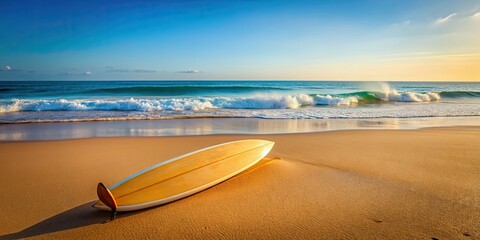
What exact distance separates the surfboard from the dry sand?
11cm

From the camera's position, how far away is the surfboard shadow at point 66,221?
2.22 metres

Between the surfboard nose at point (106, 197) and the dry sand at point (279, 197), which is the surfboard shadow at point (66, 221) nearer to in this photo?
the dry sand at point (279, 197)

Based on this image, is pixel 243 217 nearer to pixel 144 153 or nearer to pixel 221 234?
pixel 221 234

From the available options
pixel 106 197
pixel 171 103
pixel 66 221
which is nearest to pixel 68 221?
pixel 66 221

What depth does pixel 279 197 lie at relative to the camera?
284 centimetres

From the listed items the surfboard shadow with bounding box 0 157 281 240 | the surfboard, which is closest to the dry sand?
the surfboard shadow with bounding box 0 157 281 240

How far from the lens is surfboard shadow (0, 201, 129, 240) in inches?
87.4

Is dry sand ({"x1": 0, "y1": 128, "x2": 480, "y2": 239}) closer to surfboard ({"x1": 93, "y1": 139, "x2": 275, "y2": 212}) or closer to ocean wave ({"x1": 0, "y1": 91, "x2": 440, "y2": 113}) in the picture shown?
surfboard ({"x1": 93, "y1": 139, "x2": 275, "y2": 212})

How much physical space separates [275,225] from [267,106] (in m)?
13.7

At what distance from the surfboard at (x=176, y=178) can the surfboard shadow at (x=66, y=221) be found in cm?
13

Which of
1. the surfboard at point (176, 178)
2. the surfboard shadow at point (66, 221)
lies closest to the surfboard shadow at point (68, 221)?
the surfboard shadow at point (66, 221)

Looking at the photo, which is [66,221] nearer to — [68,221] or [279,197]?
[68,221]

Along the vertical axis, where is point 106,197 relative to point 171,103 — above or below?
below

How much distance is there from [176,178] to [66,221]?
950 millimetres
